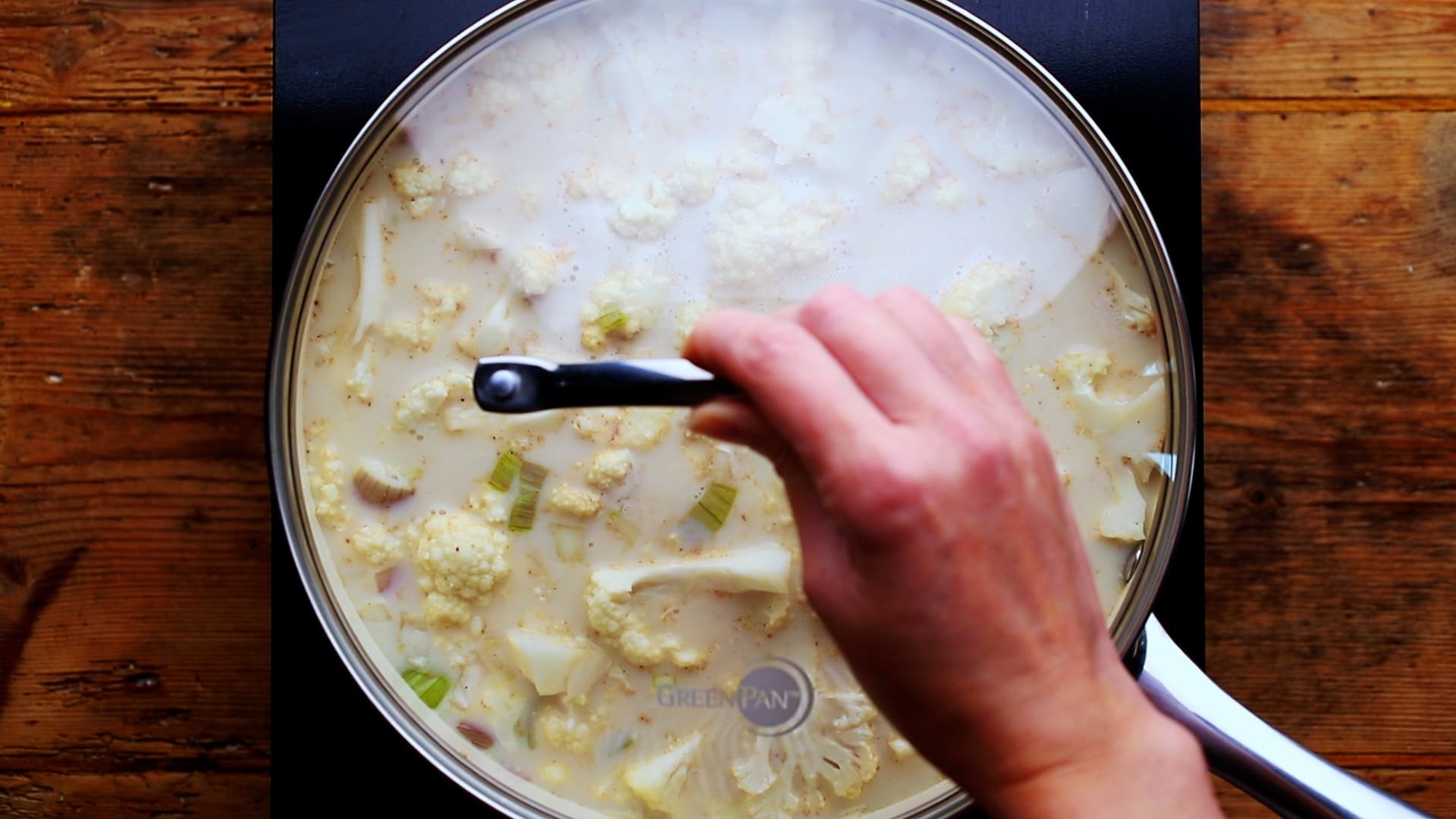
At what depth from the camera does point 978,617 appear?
0.59m

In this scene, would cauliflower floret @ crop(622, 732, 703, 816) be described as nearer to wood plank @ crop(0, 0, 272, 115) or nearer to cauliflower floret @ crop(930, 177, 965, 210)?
cauliflower floret @ crop(930, 177, 965, 210)

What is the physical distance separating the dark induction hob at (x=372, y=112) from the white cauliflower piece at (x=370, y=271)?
0.15m

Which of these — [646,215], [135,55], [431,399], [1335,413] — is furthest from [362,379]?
[1335,413]

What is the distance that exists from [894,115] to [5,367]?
3.28 feet

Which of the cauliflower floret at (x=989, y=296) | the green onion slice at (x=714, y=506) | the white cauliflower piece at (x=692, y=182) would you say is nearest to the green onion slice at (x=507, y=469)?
the green onion slice at (x=714, y=506)

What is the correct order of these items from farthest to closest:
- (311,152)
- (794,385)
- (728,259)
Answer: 1. (311,152)
2. (728,259)
3. (794,385)

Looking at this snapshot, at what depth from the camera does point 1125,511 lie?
86 centimetres

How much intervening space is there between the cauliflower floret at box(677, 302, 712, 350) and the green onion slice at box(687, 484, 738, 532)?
0.12 meters

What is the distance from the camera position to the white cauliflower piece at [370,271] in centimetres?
87

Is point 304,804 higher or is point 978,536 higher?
point 978,536

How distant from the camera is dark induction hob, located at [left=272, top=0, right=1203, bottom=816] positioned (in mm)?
986

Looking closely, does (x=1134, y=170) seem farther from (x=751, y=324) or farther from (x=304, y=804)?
(x=304, y=804)

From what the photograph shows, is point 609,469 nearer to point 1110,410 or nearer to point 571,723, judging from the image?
point 571,723

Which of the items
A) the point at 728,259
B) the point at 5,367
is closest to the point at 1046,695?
the point at 728,259
